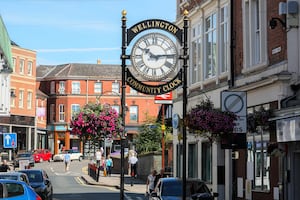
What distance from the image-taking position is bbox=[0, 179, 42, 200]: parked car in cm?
1627

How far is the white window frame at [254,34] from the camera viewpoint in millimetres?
21188

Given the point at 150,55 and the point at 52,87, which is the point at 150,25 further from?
Result: the point at 52,87

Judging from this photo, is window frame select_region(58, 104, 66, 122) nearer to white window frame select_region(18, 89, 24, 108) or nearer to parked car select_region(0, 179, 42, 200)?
white window frame select_region(18, 89, 24, 108)

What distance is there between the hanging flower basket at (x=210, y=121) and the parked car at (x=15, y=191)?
4.49m

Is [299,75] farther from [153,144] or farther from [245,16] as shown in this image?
[153,144]

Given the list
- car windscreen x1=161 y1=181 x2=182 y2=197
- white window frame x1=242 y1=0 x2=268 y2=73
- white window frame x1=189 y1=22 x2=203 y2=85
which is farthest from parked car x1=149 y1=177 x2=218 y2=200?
white window frame x1=189 y1=22 x2=203 y2=85

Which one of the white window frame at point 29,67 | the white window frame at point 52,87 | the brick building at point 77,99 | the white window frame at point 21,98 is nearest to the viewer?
the white window frame at point 21,98

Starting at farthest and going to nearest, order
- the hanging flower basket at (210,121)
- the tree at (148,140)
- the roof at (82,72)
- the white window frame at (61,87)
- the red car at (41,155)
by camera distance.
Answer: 1. the roof at (82,72)
2. the white window frame at (61,87)
3. the red car at (41,155)
4. the tree at (148,140)
5. the hanging flower basket at (210,121)

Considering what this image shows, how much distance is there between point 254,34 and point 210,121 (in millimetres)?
6584

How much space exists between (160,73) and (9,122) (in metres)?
56.1

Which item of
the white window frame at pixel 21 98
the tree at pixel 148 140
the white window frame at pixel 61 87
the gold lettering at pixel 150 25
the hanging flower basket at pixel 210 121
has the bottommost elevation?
the tree at pixel 148 140

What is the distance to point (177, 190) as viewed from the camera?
18688 mm

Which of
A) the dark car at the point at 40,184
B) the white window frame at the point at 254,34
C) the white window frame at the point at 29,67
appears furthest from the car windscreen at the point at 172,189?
the white window frame at the point at 29,67

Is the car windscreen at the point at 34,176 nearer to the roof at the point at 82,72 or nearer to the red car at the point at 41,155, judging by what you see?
the red car at the point at 41,155
